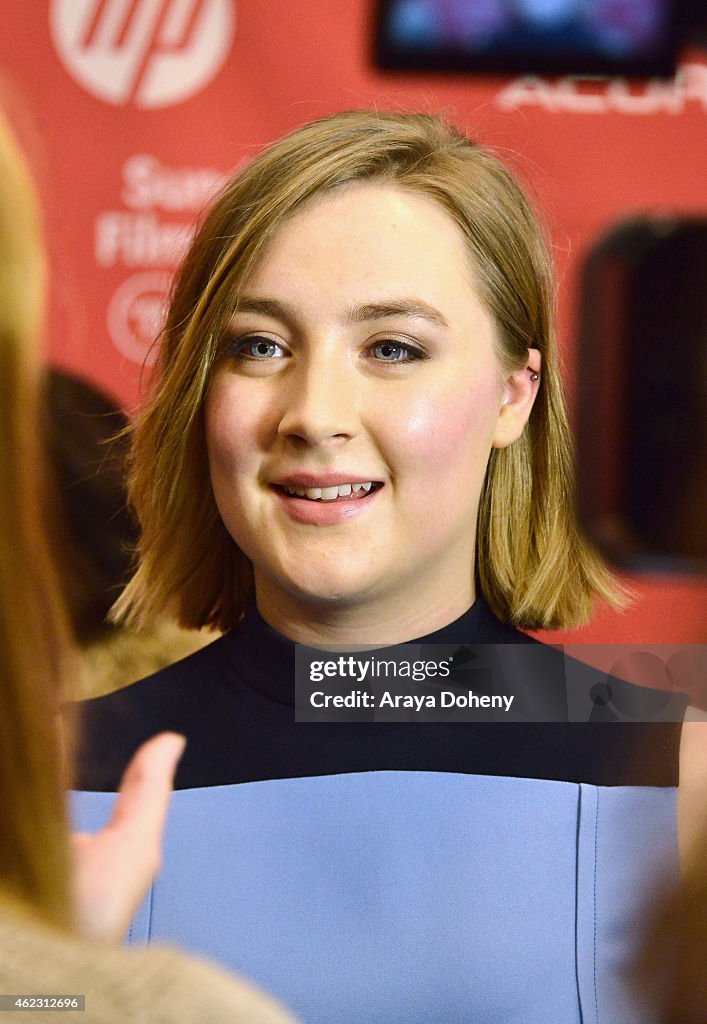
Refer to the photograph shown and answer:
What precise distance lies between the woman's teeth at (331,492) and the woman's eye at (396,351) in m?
0.09

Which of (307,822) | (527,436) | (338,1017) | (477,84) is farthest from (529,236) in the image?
(338,1017)

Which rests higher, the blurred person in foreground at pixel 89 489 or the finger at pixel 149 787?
the blurred person in foreground at pixel 89 489

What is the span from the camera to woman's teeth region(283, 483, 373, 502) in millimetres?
918

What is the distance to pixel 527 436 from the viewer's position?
102cm

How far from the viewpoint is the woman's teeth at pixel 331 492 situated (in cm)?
92

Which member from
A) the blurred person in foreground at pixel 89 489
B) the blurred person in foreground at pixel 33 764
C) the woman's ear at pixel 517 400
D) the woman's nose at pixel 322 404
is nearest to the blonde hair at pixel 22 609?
the blurred person in foreground at pixel 33 764

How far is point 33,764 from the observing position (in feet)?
1.52

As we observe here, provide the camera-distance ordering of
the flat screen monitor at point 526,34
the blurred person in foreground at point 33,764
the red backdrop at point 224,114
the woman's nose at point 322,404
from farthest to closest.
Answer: the red backdrop at point 224,114, the flat screen monitor at point 526,34, the woman's nose at point 322,404, the blurred person in foreground at point 33,764

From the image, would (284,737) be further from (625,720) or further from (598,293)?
(598,293)

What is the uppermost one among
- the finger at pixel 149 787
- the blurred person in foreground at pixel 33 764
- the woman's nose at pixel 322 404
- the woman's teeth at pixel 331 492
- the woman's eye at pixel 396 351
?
the woman's eye at pixel 396 351

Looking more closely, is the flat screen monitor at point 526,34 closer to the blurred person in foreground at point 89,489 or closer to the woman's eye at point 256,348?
the woman's eye at point 256,348

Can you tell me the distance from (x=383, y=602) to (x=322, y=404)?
16cm

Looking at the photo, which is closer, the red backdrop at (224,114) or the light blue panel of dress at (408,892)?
the light blue panel of dress at (408,892)

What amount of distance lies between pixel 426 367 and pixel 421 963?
1.35ft
